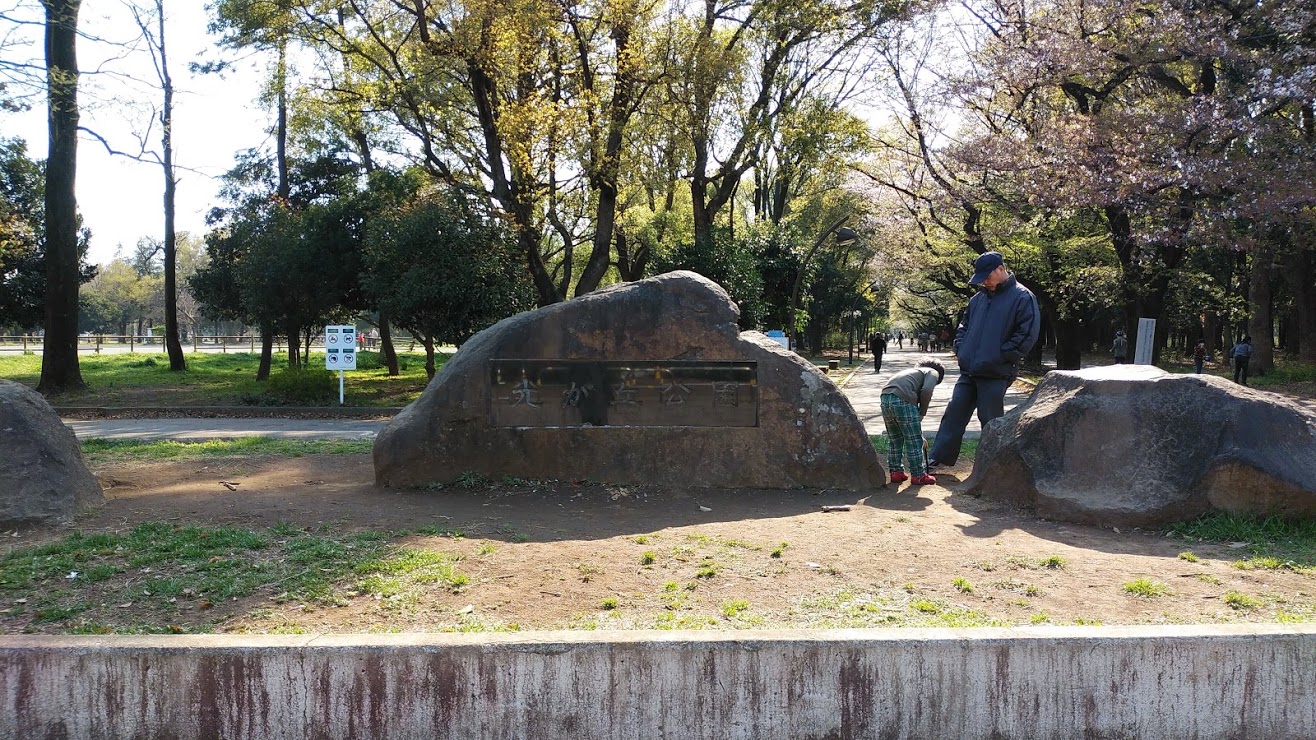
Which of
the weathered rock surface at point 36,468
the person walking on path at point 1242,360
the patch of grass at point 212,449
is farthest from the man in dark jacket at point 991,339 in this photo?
the person walking on path at point 1242,360

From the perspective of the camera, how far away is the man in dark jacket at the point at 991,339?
24.5 ft

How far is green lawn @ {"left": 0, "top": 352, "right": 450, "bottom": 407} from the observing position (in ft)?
62.1

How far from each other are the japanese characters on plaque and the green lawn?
39.1ft

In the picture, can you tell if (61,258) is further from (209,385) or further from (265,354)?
(265,354)

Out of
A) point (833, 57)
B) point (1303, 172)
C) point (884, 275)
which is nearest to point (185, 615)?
point (1303, 172)

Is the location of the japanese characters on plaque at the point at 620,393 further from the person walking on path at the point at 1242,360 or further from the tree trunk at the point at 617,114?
the person walking on path at the point at 1242,360

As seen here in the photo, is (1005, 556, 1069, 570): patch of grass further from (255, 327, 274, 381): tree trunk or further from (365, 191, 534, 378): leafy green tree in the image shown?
(255, 327, 274, 381): tree trunk

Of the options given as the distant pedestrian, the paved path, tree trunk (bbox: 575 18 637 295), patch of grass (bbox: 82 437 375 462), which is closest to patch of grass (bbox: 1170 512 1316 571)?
the paved path

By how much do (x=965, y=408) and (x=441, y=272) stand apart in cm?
1470

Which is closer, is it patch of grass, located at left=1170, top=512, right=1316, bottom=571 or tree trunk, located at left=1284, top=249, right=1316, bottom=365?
patch of grass, located at left=1170, top=512, right=1316, bottom=571

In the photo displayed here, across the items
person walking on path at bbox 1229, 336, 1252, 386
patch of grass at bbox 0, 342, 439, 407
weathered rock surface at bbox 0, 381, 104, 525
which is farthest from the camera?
person walking on path at bbox 1229, 336, 1252, 386

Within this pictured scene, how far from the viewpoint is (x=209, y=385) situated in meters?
22.6

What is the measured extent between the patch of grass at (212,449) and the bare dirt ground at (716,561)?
2.04m

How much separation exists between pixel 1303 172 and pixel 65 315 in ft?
81.5
